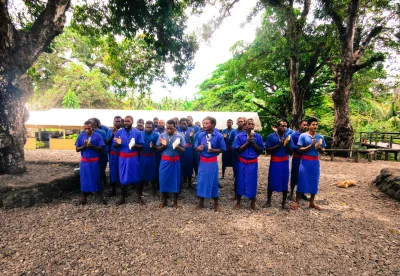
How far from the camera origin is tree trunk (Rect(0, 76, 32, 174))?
5691 millimetres

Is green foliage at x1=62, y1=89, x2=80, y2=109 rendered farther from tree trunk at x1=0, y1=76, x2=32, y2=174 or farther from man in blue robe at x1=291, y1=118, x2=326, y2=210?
man in blue robe at x1=291, y1=118, x2=326, y2=210

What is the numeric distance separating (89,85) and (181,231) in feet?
84.5

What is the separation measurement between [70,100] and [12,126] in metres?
20.0

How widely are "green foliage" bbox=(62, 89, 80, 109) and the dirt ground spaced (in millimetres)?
21564

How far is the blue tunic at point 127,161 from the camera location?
16.5 feet

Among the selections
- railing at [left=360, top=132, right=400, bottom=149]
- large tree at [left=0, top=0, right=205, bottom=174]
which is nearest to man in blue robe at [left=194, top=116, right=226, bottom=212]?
large tree at [left=0, top=0, right=205, bottom=174]

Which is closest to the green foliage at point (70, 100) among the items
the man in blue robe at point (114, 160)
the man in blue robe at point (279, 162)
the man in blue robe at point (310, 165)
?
the man in blue robe at point (114, 160)

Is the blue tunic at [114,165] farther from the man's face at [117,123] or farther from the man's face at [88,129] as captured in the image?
the man's face at [88,129]

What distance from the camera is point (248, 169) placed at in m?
4.75

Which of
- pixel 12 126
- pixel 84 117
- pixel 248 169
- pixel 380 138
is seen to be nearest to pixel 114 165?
pixel 12 126

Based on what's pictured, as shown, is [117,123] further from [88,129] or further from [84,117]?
[84,117]

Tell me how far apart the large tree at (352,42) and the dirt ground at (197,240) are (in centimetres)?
890

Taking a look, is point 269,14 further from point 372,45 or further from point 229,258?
point 229,258

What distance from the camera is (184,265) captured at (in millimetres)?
2904
